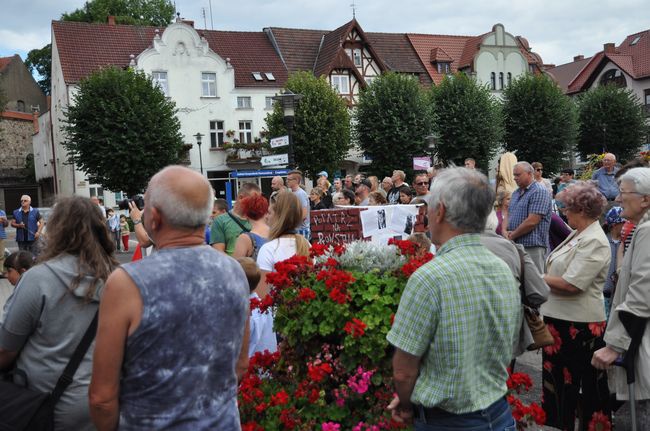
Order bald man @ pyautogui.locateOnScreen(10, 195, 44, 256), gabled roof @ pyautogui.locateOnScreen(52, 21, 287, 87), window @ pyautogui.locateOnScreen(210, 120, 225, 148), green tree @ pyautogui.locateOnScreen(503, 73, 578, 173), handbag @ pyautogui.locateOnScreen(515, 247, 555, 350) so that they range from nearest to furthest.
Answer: handbag @ pyautogui.locateOnScreen(515, 247, 555, 350), bald man @ pyautogui.locateOnScreen(10, 195, 44, 256), gabled roof @ pyautogui.locateOnScreen(52, 21, 287, 87), green tree @ pyautogui.locateOnScreen(503, 73, 578, 173), window @ pyautogui.locateOnScreen(210, 120, 225, 148)

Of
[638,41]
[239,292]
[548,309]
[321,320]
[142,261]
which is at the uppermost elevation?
[638,41]

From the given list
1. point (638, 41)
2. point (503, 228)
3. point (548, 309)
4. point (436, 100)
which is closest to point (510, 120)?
point (436, 100)

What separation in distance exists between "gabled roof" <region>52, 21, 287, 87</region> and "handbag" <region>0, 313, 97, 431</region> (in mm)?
39770

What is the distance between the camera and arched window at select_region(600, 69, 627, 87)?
54719 millimetres

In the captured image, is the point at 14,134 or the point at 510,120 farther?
the point at 14,134

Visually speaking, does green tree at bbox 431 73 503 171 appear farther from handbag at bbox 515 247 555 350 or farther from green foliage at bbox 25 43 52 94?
green foliage at bbox 25 43 52 94

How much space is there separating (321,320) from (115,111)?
105 ft

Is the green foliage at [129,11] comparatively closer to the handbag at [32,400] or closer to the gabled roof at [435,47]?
the gabled roof at [435,47]

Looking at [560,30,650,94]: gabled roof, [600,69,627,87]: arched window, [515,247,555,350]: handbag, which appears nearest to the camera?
[515,247,555,350]: handbag

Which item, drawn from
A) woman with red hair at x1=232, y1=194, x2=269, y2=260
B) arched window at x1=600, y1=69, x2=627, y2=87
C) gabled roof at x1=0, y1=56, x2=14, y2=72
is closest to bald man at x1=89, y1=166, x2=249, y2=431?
woman with red hair at x1=232, y1=194, x2=269, y2=260

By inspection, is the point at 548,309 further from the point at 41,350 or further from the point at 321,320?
the point at 41,350

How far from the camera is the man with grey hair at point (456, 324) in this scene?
2492 millimetres

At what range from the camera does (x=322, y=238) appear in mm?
8453

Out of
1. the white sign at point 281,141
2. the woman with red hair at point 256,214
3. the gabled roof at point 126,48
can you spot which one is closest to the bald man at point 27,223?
the white sign at point 281,141
